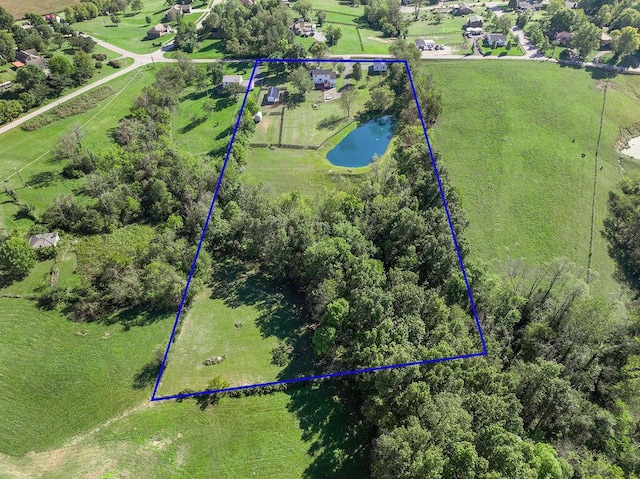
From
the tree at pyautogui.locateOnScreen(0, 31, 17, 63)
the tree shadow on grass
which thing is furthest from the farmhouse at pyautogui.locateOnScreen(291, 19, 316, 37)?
the tree shadow on grass

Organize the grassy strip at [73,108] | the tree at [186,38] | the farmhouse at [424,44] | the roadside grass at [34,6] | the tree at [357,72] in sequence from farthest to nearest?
the roadside grass at [34,6] → the farmhouse at [424,44] → the tree at [186,38] → the tree at [357,72] → the grassy strip at [73,108]

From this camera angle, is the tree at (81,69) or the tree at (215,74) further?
the tree at (215,74)

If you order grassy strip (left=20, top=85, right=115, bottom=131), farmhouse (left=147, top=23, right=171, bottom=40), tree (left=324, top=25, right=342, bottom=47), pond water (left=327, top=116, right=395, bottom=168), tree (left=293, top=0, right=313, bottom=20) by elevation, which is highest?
tree (left=293, top=0, right=313, bottom=20)

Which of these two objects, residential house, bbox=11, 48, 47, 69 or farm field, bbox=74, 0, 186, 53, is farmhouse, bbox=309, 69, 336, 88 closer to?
farm field, bbox=74, 0, 186, 53

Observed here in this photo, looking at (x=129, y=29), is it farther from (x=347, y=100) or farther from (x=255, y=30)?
(x=347, y=100)

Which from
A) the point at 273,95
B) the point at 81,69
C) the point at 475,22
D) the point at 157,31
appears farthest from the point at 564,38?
the point at 81,69

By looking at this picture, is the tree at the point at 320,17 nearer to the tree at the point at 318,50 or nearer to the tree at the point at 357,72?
the tree at the point at 318,50

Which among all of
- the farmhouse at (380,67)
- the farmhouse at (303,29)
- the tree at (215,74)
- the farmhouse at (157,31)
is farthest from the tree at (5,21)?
the farmhouse at (380,67)
